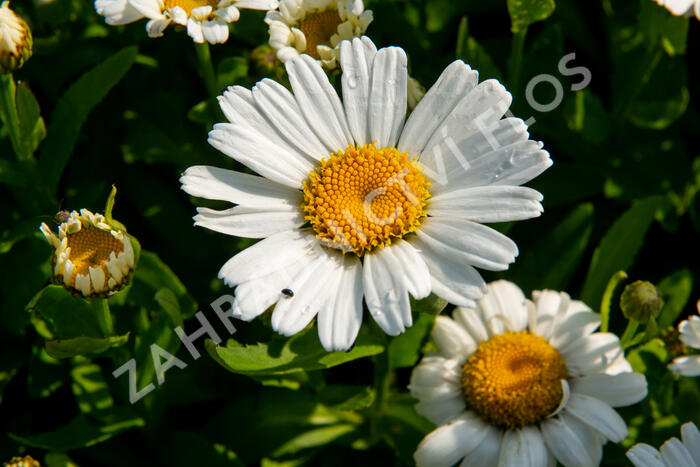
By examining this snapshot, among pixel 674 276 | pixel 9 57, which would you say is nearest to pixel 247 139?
pixel 9 57

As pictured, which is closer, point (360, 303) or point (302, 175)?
point (360, 303)

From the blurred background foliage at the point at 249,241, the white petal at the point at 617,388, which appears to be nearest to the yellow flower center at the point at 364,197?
the blurred background foliage at the point at 249,241

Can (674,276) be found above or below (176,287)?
above

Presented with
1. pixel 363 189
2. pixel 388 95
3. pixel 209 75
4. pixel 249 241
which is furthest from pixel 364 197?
pixel 209 75

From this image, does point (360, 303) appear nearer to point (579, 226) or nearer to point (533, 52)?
point (579, 226)

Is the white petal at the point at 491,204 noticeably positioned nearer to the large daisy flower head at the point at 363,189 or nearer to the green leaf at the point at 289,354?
the large daisy flower head at the point at 363,189

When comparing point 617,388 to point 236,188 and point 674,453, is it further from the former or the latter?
point 236,188
